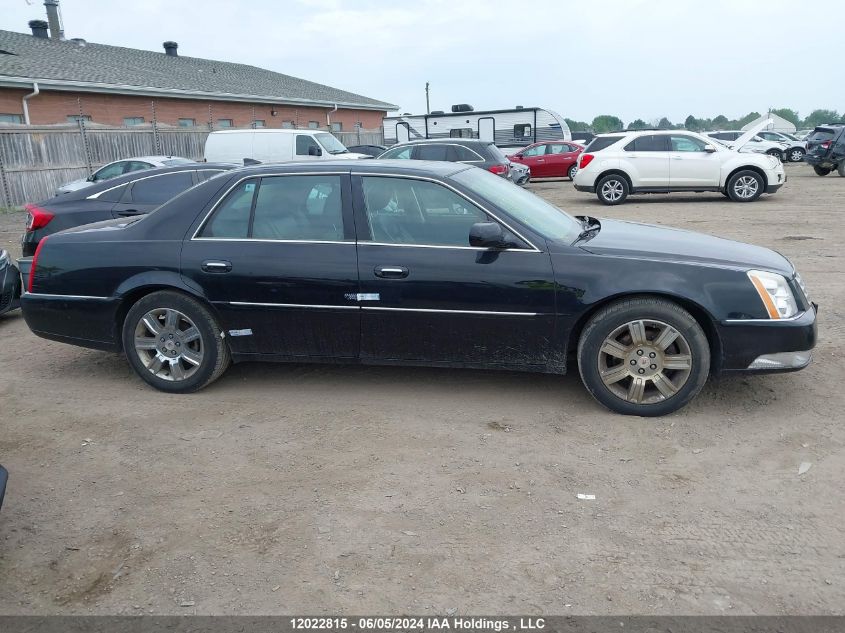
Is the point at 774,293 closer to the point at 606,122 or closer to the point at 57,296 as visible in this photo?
the point at 57,296

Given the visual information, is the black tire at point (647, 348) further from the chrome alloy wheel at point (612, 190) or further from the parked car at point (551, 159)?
the parked car at point (551, 159)

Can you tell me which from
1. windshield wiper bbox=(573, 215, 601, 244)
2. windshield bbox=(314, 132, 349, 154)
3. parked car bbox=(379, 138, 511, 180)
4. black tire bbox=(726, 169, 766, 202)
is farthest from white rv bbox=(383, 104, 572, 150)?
windshield wiper bbox=(573, 215, 601, 244)

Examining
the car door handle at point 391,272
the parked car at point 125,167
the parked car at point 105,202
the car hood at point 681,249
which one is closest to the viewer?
the car hood at point 681,249

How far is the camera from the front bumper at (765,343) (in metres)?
4.32

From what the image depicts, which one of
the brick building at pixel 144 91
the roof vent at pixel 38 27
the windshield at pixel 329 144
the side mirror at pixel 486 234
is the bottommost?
the side mirror at pixel 486 234

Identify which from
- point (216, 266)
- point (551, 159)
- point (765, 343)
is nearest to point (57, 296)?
point (216, 266)

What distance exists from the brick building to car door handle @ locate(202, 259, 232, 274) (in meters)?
20.1

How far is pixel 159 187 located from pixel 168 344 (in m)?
4.74

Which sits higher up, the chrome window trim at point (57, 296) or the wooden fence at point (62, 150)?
the wooden fence at point (62, 150)

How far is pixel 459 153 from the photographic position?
1773cm

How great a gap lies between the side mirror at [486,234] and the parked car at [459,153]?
1312 cm

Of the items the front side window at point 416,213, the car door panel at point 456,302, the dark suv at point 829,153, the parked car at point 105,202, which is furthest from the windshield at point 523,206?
the dark suv at point 829,153

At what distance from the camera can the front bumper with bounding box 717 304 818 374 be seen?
432cm

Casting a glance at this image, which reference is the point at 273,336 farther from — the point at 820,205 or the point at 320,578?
the point at 820,205
